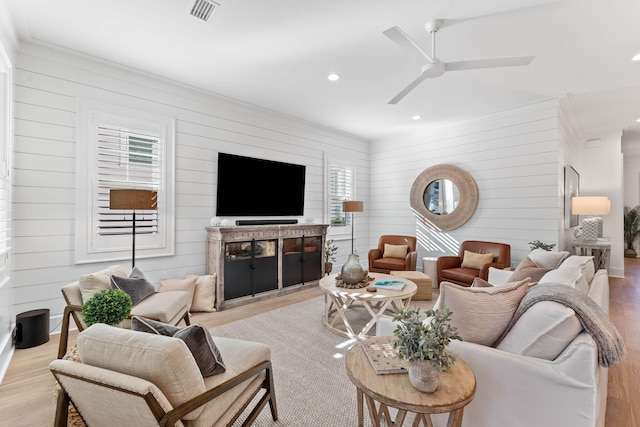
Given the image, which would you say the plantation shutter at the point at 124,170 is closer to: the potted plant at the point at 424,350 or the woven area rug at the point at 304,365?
the woven area rug at the point at 304,365

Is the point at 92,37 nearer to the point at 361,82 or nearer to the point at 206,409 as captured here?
the point at 361,82

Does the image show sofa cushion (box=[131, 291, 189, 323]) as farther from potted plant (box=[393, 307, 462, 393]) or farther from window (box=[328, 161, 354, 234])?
window (box=[328, 161, 354, 234])

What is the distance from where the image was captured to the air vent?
2.43 m

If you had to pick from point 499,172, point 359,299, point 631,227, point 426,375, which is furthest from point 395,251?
point 631,227

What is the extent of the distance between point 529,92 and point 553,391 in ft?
13.5

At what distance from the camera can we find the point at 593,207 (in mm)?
4973

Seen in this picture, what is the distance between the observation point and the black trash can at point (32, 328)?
2.72m

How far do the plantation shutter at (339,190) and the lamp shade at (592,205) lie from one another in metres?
3.94

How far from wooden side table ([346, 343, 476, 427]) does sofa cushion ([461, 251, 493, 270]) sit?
11.1ft

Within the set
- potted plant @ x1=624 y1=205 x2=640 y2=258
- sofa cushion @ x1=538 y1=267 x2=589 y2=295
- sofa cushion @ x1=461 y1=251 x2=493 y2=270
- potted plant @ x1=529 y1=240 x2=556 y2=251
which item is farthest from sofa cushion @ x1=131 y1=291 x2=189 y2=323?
potted plant @ x1=624 y1=205 x2=640 y2=258

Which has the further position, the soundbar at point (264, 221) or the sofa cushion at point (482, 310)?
the soundbar at point (264, 221)

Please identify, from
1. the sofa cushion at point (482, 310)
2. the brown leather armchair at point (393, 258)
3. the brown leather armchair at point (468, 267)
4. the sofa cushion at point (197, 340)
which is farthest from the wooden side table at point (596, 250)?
the sofa cushion at point (197, 340)

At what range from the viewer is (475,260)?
4.45m

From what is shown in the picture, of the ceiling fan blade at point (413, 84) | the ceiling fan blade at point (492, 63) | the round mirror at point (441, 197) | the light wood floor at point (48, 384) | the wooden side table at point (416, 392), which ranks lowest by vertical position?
the light wood floor at point (48, 384)
